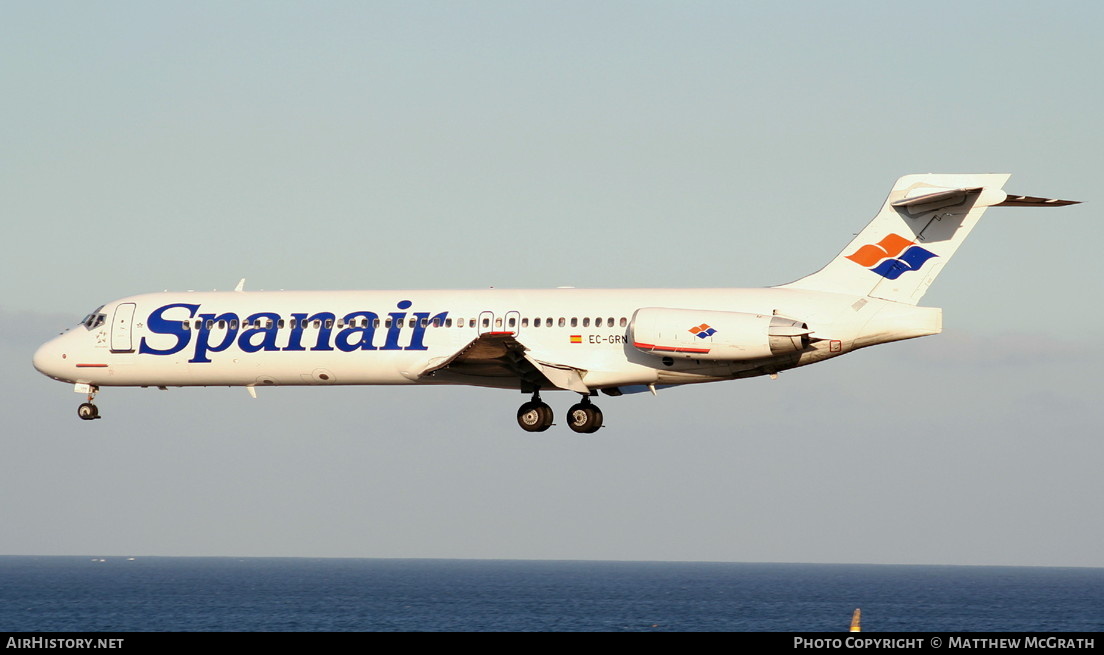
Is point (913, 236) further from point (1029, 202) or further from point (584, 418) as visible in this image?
point (584, 418)

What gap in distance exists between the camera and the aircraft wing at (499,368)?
3181cm

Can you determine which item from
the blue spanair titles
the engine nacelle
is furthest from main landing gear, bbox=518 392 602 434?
the engine nacelle

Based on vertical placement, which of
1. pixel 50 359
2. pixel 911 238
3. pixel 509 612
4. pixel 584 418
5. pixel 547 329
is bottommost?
pixel 584 418

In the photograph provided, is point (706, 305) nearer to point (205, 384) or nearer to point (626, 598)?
point (205, 384)

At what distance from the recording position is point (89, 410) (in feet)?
119

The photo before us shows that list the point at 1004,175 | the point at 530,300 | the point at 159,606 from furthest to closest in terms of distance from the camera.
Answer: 1. the point at 159,606
2. the point at 530,300
3. the point at 1004,175

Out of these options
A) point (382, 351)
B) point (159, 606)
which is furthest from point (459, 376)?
point (159, 606)

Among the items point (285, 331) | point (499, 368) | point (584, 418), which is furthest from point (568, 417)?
point (285, 331)

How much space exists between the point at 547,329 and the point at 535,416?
2.60 m

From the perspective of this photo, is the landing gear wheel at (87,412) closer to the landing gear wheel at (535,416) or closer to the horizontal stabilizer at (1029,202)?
the landing gear wheel at (535,416)

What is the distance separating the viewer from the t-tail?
30.5 meters

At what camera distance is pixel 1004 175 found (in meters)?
30.2
